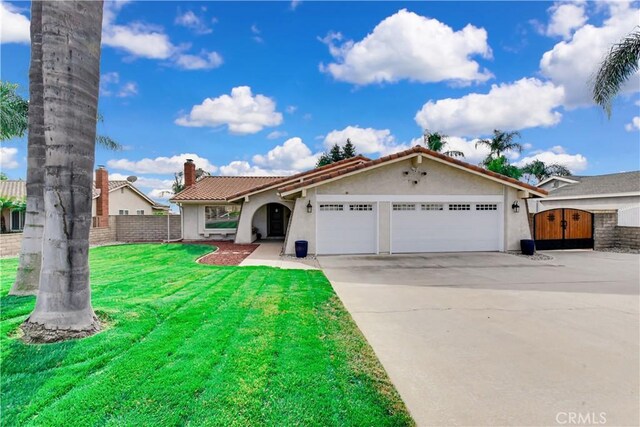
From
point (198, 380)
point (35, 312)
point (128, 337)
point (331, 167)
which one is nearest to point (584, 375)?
point (198, 380)

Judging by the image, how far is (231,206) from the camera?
22844 mm

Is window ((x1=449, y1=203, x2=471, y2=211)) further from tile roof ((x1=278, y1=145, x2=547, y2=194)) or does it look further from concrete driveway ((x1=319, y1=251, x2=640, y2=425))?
concrete driveway ((x1=319, y1=251, x2=640, y2=425))

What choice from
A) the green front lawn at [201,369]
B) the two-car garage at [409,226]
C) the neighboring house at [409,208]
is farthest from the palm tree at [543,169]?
the green front lawn at [201,369]

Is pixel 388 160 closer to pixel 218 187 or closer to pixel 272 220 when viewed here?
pixel 272 220

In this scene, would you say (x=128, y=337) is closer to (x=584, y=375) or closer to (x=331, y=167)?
(x=584, y=375)

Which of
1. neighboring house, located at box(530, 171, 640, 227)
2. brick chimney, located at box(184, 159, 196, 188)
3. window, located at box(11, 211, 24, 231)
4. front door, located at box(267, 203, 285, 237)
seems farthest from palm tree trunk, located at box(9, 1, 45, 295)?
neighboring house, located at box(530, 171, 640, 227)

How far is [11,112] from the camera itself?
14.8 meters

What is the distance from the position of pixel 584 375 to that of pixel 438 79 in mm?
17481

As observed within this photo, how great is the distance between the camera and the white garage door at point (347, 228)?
48.0ft

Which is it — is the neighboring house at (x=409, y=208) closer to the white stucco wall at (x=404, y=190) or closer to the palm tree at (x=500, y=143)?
the white stucco wall at (x=404, y=190)

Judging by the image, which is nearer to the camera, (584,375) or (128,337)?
(584,375)

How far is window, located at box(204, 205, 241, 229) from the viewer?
21.9 meters

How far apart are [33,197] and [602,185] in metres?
34.7

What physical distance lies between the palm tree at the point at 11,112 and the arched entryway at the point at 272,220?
12.8 meters
